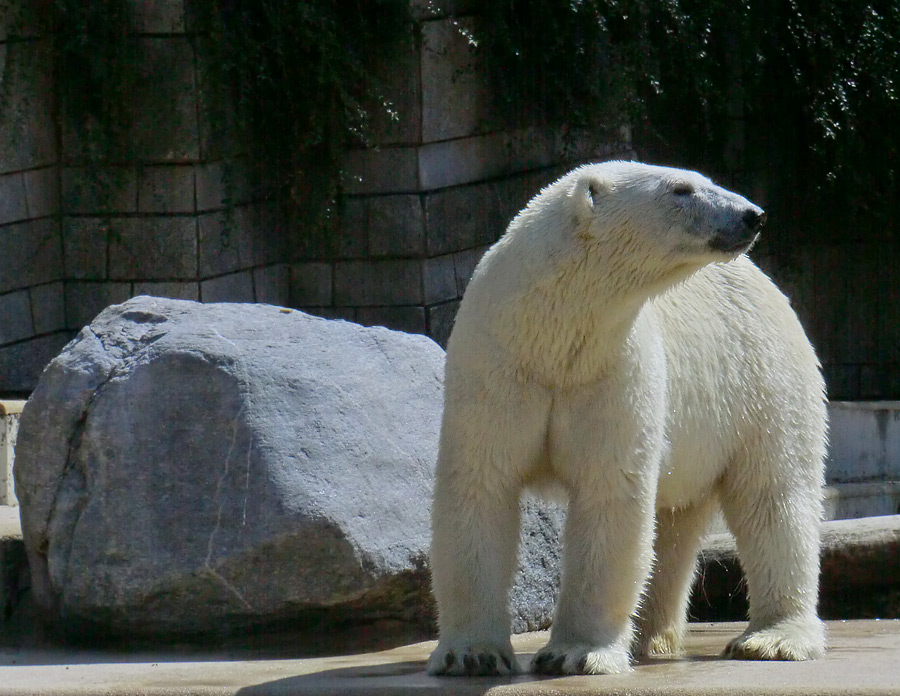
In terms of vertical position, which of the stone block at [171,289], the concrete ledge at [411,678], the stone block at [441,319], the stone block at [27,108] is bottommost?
the concrete ledge at [411,678]

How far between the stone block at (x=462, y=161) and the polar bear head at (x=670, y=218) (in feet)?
13.7

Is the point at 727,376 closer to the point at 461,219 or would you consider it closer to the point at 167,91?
the point at 461,219

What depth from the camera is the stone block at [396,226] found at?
739 centimetres

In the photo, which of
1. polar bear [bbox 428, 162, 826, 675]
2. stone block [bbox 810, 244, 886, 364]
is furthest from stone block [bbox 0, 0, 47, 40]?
stone block [bbox 810, 244, 886, 364]

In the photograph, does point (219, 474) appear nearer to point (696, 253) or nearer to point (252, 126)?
point (696, 253)

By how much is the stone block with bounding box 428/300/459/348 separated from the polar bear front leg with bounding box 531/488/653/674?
4.15 m

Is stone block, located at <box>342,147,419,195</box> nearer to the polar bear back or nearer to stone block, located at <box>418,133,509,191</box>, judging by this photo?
stone block, located at <box>418,133,509,191</box>

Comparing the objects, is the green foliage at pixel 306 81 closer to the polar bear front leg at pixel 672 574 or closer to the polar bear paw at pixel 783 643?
the polar bear front leg at pixel 672 574

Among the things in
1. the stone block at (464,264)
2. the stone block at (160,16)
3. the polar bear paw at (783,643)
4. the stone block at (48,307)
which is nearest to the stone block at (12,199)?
the stone block at (48,307)

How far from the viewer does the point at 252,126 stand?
7230 mm

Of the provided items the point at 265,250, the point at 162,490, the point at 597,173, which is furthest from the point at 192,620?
the point at 265,250

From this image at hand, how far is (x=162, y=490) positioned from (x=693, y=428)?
156cm

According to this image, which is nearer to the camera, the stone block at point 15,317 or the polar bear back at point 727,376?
the polar bear back at point 727,376

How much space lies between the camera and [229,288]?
7.17 meters
